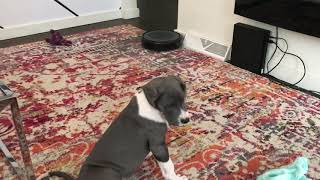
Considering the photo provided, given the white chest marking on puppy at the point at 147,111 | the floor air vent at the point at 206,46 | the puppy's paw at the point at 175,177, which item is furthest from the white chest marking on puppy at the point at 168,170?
the floor air vent at the point at 206,46

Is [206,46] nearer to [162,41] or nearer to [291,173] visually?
[162,41]

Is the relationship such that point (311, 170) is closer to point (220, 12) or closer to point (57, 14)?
point (220, 12)

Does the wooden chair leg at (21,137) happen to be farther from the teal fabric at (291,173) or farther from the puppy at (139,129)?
the teal fabric at (291,173)

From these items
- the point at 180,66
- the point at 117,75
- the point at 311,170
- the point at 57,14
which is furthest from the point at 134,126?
the point at 57,14

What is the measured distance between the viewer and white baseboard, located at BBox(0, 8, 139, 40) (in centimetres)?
332

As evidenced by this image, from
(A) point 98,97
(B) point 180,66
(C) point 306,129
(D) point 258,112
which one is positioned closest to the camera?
(C) point 306,129

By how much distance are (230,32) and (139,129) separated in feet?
6.04

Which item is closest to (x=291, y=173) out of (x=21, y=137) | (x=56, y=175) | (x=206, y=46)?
(x=56, y=175)

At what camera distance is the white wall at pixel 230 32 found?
2350mm

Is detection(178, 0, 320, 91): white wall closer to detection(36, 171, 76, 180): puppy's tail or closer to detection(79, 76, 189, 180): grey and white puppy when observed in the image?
detection(79, 76, 189, 180): grey and white puppy

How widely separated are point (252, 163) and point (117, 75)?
1280 millimetres

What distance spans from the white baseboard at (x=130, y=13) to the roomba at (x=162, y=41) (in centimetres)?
102

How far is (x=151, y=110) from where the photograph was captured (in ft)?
3.98

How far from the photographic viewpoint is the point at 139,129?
4.04 ft
